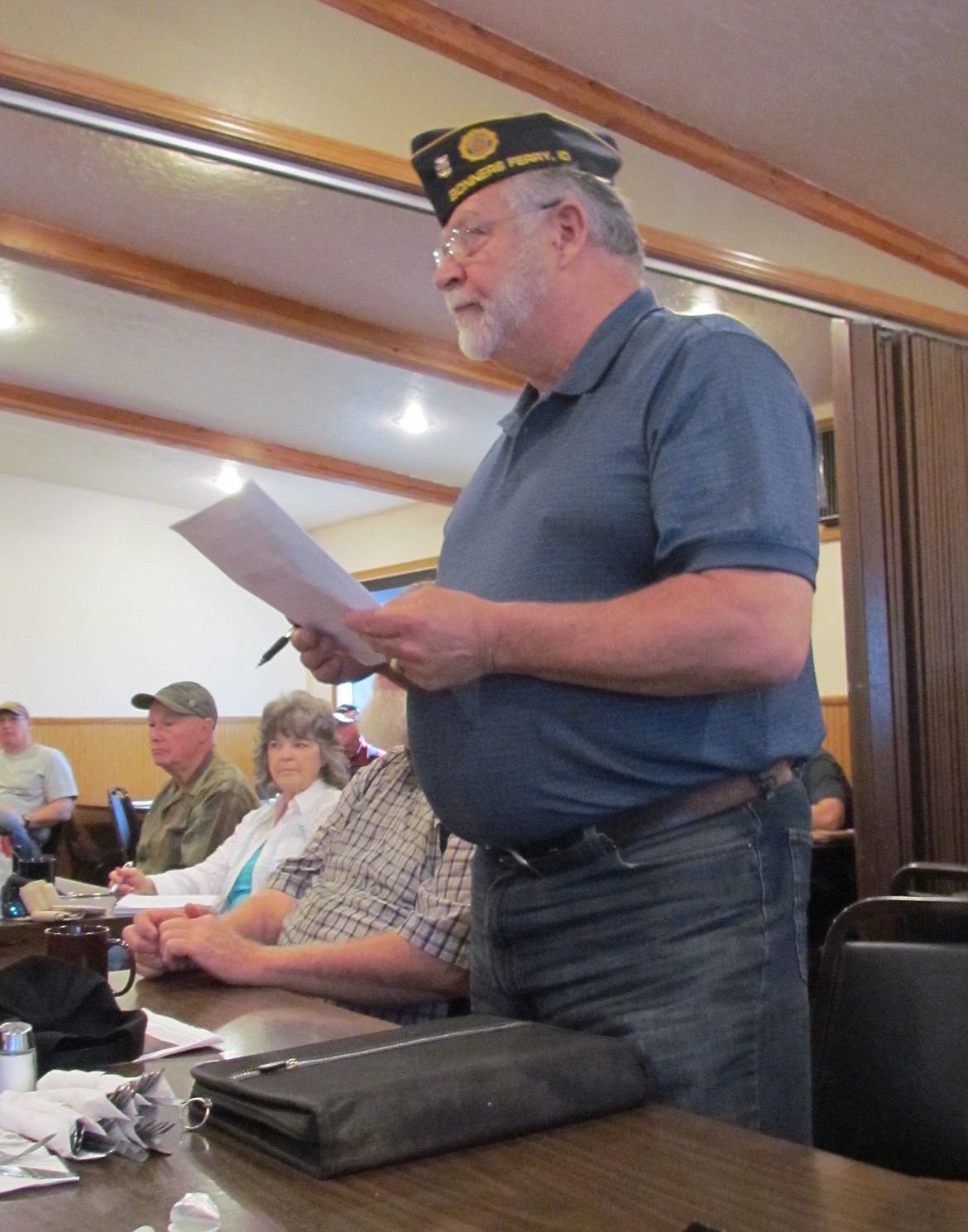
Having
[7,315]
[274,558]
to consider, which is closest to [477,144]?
[274,558]

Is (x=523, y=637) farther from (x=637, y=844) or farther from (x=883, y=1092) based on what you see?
(x=883, y=1092)

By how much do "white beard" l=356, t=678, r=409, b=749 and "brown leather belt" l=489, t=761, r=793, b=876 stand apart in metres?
1.20

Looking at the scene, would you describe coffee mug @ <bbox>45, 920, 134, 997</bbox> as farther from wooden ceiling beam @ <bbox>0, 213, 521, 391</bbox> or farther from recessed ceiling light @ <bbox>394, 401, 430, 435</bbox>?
recessed ceiling light @ <bbox>394, 401, 430, 435</bbox>

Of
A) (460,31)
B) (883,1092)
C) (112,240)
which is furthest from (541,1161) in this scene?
(112,240)

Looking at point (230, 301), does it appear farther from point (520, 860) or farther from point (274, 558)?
point (520, 860)

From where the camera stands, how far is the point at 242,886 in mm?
2926

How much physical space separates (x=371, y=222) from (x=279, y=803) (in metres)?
2.62

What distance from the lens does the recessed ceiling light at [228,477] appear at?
8906 mm

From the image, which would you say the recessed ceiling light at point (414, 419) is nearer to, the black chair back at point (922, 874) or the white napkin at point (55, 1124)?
the black chair back at point (922, 874)

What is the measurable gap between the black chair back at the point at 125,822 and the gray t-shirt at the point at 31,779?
1483 millimetres

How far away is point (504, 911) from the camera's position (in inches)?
46.6

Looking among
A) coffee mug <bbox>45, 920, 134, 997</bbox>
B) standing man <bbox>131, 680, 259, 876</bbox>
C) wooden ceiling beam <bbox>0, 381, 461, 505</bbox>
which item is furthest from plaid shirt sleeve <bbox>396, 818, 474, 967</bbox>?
wooden ceiling beam <bbox>0, 381, 461, 505</bbox>

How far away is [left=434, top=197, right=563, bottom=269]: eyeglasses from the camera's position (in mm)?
1366

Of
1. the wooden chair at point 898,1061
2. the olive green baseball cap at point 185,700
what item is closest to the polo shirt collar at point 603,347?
the wooden chair at point 898,1061
